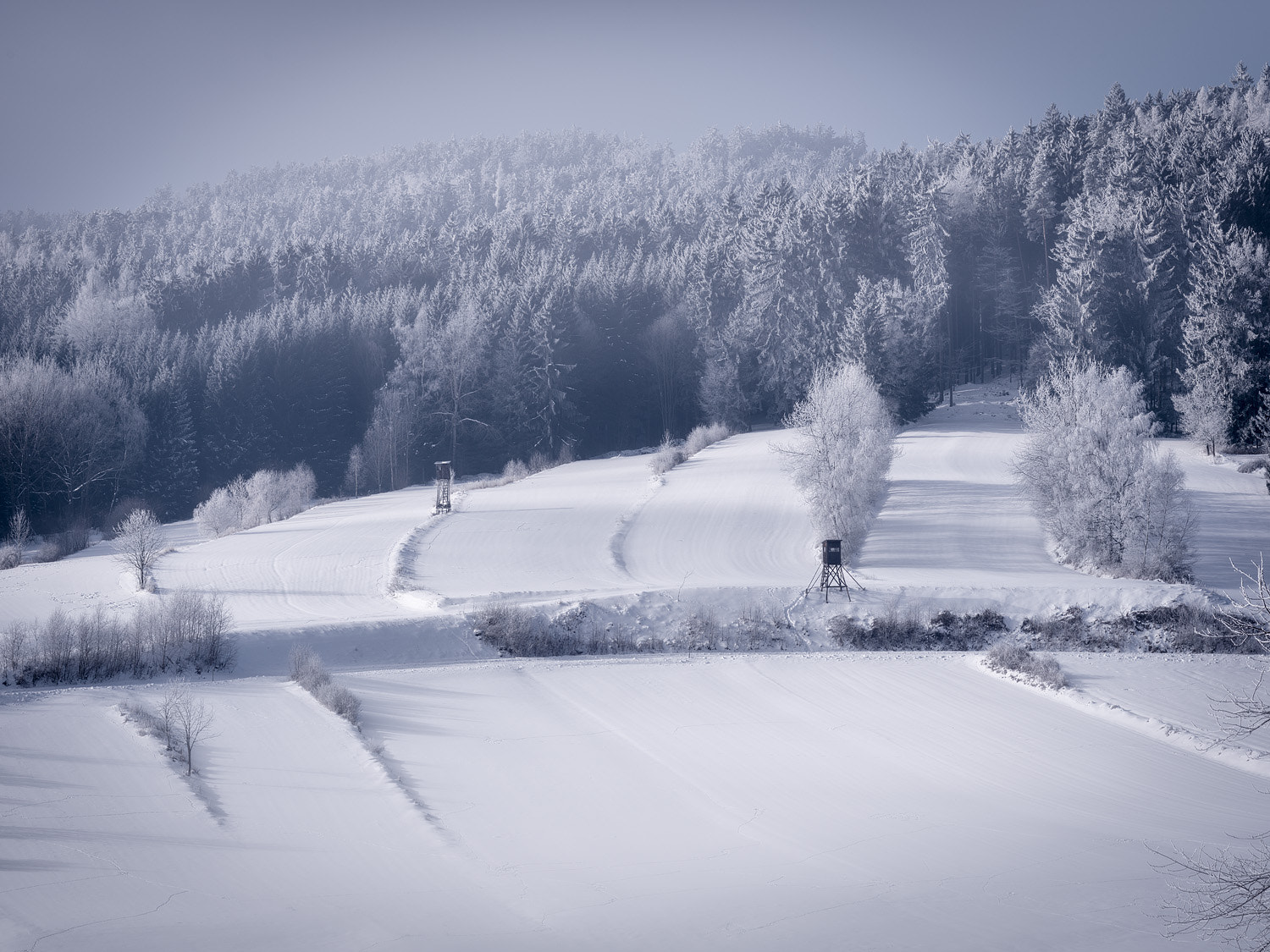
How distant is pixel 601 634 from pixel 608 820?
11866 millimetres

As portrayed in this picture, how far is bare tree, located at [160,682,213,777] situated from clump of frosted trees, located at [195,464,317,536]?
27.8 metres

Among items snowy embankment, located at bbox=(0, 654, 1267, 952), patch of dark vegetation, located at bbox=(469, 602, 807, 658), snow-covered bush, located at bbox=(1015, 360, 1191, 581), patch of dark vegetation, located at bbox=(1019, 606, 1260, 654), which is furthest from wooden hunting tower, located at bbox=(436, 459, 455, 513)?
patch of dark vegetation, located at bbox=(1019, 606, 1260, 654)

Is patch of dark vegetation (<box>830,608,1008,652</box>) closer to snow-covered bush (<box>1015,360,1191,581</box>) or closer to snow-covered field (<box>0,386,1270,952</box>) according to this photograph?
snow-covered field (<box>0,386,1270,952</box>)

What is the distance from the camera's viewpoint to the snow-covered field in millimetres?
9414

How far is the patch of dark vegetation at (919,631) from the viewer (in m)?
24.7

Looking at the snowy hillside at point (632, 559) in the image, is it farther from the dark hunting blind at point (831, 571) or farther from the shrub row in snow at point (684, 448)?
the shrub row in snow at point (684, 448)

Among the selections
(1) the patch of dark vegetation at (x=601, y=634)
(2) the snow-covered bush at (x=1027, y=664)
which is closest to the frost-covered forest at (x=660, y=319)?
(2) the snow-covered bush at (x=1027, y=664)

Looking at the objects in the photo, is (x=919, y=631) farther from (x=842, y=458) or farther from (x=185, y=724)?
(x=185, y=724)

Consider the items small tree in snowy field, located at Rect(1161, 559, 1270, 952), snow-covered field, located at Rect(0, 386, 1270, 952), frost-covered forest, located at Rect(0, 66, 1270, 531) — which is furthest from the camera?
frost-covered forest, located at Rect(0, 66, 1270, 531)

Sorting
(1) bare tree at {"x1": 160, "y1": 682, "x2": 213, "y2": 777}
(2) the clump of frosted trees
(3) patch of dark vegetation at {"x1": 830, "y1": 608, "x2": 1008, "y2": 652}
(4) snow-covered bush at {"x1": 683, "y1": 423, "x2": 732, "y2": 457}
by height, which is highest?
(4) snow-covered bush at {"x1": 683, "y1": 423, "x2": 732, "y2": 457}

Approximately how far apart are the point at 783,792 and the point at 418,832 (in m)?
5.37

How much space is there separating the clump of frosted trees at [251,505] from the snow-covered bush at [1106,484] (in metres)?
34.7

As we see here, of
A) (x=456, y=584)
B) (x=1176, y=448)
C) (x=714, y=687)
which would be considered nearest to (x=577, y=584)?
(x=456, y=584)

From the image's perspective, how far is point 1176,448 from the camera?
46.8 metres
